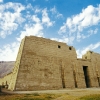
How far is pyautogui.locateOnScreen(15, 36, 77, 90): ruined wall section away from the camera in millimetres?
15117

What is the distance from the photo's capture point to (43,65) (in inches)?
669

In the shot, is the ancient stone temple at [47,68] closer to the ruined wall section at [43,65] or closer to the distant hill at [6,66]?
the ruined wall section at [43,65]

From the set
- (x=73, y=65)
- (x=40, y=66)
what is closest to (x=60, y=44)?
(x=73, y=65)

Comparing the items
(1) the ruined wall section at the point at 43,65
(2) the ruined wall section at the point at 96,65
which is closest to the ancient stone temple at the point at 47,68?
(1) the ruined wall section at the point at 43,65

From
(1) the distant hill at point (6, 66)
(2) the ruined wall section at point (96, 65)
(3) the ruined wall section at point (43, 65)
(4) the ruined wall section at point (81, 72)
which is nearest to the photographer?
(3) the ruined wall section at point (43, 65)

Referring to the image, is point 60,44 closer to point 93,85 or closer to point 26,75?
point 26,75

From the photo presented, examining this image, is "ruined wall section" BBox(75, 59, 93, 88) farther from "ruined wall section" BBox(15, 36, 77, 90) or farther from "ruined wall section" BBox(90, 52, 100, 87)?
"ruined wall section" BBox(15, 36, 77, 90)

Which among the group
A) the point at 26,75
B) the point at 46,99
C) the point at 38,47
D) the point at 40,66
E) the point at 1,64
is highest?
the point at 1,64

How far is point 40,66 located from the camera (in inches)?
656

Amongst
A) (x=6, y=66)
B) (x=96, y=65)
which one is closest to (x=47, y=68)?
(x=96, y=65)

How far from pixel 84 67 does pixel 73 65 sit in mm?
3655

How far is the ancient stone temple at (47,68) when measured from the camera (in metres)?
15.1

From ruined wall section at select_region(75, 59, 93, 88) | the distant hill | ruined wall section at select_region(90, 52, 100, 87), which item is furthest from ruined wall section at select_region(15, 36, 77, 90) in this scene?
the distant hill

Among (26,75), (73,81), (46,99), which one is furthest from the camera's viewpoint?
(73,81)
